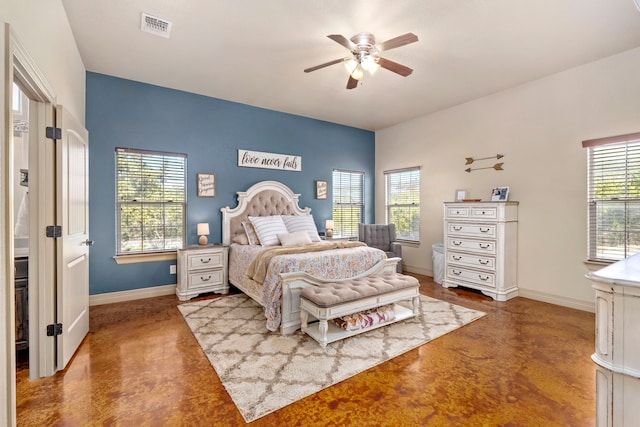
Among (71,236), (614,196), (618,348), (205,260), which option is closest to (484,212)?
(614,196)

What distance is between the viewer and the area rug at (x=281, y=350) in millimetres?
1989

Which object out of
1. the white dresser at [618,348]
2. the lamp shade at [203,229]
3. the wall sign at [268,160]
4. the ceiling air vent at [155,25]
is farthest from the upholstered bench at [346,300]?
the ceiling air vent at [155,25]

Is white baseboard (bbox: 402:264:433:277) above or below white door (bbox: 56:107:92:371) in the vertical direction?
below

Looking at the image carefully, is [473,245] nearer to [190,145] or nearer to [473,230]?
[473,230]

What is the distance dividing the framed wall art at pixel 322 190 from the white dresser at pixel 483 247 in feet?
7.13

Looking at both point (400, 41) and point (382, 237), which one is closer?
point (400, 41)

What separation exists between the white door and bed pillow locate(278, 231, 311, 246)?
220 centimetres

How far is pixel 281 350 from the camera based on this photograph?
2547 millimetres

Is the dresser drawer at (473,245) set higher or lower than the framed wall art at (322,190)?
lower

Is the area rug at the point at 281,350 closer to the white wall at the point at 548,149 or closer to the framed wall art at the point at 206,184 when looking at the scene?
the white wall at the point at 548,149

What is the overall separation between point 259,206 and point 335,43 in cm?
270

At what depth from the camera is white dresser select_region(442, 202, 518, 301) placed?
395cm

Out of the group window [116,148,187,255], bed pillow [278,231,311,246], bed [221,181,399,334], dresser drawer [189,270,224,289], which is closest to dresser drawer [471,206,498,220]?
bed [221,181,399,334]

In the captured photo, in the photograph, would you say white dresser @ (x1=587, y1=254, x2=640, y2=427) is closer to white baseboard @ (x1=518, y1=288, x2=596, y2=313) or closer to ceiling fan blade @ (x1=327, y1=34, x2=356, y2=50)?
ceiling fan blade @ (x1=327, y1=34, x2=356, y2=50)
